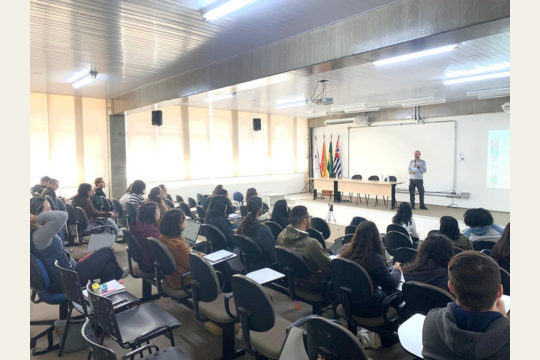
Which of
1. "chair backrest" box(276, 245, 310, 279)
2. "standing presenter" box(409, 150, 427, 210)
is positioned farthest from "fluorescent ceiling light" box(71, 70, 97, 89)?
"standing presenter" box(409, 150, 427, 210)

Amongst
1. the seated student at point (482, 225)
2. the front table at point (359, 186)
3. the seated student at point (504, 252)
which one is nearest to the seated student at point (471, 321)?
the seated student at point (504, 252)

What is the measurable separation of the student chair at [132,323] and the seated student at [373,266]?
142cm

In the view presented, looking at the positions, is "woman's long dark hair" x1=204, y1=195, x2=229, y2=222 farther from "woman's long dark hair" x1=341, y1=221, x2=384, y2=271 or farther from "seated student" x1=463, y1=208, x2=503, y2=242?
"seated student" x1=463, y1=208, x2=503, y2=242

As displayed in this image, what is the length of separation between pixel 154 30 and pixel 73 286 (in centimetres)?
312

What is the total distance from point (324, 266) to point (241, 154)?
9.62 metres

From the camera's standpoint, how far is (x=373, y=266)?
2.70 metres

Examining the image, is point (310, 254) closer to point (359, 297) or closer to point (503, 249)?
point (359, 297)

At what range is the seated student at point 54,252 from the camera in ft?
9.83

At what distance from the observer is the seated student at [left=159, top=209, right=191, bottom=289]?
3.25 meters

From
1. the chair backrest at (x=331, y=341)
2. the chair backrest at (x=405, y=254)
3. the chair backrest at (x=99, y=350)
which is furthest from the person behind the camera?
the chair backrest at (x=405, y=254)

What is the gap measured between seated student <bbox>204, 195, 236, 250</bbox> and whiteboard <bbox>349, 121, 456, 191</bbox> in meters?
8.58

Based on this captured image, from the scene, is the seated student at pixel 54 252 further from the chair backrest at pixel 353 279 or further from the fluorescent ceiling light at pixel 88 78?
the fluorescent ceiling light at pixel 88 78

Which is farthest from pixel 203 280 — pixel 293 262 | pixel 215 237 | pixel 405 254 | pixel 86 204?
pixel 86 204

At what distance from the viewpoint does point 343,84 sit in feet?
25.1
